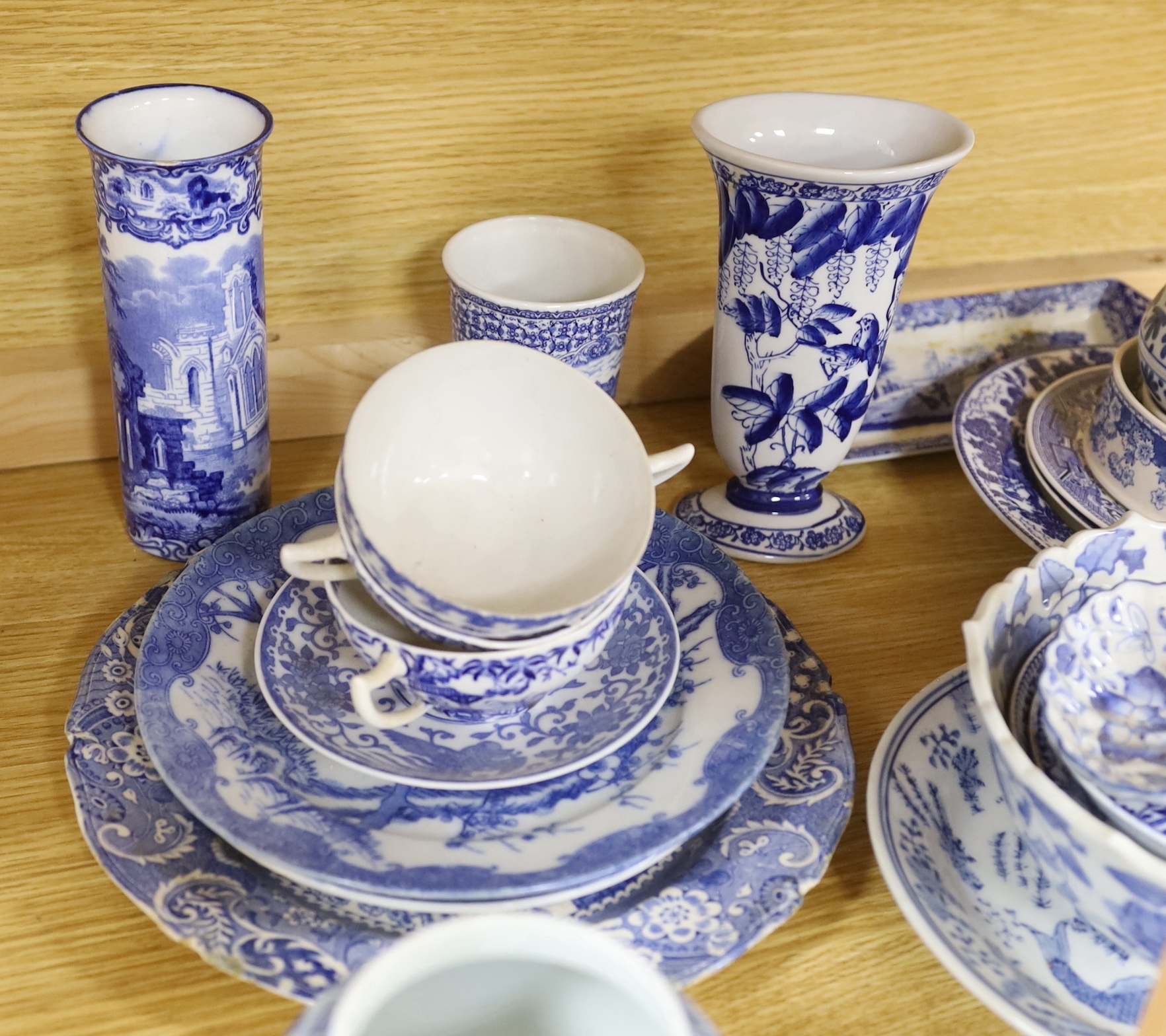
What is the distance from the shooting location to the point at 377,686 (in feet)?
1.57

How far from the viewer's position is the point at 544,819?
1.56 feet

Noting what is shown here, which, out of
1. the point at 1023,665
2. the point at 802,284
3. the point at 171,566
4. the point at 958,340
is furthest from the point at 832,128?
the point at 171,566

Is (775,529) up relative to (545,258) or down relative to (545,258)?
down

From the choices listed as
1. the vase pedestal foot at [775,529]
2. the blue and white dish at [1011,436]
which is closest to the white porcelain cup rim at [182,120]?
the vase pedestal foot at [775,529]

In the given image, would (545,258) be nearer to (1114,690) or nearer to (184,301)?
(184,301)

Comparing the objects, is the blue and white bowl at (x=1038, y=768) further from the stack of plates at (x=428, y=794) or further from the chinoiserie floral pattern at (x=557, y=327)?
the chinoiserie floral pattern at (x=557, y=327)

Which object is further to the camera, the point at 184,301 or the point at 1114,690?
the point at 184,301

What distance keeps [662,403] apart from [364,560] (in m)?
0.41

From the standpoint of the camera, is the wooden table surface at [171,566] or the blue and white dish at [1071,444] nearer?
the wooden table surface at [171,566]

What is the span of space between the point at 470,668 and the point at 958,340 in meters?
0.49

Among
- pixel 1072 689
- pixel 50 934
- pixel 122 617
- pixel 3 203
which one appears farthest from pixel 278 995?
pixel 3 203

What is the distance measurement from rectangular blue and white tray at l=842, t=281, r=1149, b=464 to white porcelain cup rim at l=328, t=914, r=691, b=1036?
0.52 metres

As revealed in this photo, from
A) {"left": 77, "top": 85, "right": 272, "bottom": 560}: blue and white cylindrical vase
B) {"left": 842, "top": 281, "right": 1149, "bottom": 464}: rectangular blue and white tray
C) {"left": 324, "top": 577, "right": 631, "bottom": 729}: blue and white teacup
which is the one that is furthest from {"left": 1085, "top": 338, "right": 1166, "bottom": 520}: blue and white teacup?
{"left": 77, "top": 85, "right": 272, "bottom": 560}: blue and white cylindrical vase

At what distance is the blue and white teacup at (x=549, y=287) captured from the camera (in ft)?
2.03
